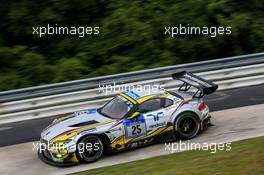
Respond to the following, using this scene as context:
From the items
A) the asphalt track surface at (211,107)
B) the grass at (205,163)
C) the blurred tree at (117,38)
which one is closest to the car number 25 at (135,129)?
the grass at (205,163)

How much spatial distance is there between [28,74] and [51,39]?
276cm

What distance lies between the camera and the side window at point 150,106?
12.7 metres

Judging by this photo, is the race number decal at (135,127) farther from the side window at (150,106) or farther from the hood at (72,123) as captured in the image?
the hood at (72,123)

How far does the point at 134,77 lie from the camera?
1641 cm

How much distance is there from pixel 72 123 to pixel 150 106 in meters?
1.86

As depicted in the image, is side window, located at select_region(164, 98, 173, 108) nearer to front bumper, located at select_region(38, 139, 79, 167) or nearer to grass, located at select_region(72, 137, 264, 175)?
grass, located at select_region(72, 137, 264, 175)

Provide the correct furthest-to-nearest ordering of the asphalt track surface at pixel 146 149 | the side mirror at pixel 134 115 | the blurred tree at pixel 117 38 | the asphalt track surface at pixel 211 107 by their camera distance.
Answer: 1. the blurred tree at pixel 117 38
2. the asphalt track surface at pixel 211 107
3. the side mirror at pixel 134 115
4. the asphalt track surface at pixel 146 149

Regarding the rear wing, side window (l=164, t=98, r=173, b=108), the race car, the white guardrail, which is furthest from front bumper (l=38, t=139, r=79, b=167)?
the rear wing

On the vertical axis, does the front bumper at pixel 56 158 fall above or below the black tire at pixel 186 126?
below

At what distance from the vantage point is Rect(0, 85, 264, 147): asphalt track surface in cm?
1434

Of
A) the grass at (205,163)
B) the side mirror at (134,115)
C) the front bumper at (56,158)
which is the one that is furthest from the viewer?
the side mirror at (134,115)

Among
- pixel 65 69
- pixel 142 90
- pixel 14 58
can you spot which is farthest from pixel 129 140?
pixel 14 58

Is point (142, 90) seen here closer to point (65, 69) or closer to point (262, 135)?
point (262, 135)

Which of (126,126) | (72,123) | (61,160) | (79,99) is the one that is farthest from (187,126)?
(79,99)
